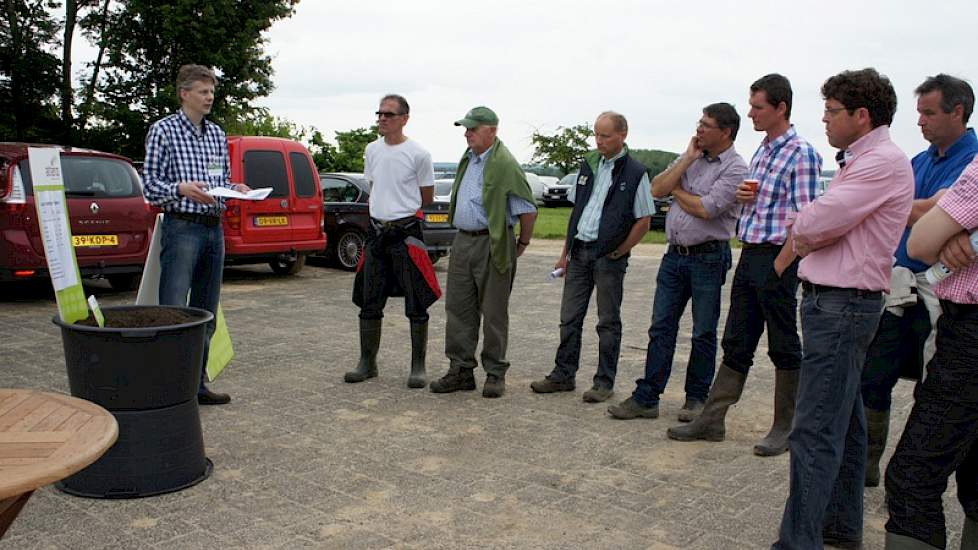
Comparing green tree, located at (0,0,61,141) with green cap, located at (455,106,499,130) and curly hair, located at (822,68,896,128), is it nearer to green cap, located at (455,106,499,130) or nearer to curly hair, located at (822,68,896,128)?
green cap, located at (455,106,499,130)

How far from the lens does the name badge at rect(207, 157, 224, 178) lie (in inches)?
232

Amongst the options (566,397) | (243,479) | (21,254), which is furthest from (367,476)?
(21,254)

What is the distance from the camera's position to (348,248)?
1466cm

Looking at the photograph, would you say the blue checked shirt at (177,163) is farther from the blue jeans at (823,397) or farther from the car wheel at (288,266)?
the car wheel at (288,266)

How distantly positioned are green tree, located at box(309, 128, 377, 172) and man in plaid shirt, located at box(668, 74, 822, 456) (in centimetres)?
2249

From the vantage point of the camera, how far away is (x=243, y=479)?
467 cm

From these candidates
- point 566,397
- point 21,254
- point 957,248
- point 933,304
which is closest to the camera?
point 957,248

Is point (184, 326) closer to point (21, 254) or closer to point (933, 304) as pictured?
point (933, 304)

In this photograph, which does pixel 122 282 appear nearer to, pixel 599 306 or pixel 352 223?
pixel 352 223

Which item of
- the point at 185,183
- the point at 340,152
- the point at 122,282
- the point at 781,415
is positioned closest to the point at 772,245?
the point at 781,415

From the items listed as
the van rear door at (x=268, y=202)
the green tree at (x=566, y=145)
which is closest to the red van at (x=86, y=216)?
the van rear door at (x=268, y=202)

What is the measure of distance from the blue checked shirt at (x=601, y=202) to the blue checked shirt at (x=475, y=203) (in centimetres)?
40

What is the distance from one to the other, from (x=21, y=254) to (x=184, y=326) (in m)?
6.43

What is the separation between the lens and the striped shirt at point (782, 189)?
16.6ft
